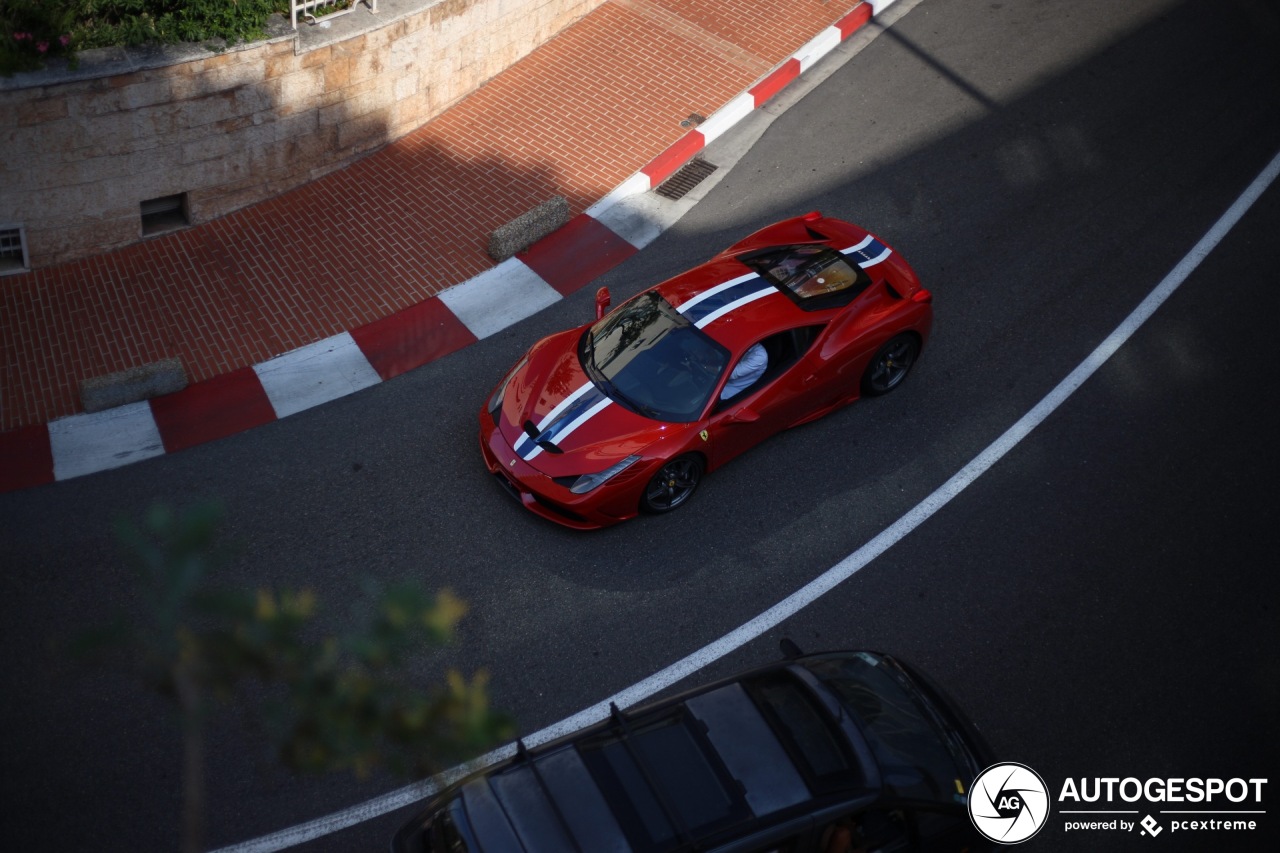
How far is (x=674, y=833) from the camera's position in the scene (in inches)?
209

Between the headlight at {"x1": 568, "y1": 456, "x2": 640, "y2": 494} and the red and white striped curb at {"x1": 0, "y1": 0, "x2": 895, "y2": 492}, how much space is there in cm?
239

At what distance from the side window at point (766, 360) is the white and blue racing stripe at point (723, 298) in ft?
1.29

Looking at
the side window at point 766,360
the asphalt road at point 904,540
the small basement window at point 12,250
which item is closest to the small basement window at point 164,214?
the small basement window at point 12,250

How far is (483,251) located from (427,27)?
8.12ft

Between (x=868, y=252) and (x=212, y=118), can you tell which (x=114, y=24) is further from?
(x=868, y=252)

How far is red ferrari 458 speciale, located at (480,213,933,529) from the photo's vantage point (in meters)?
7.74

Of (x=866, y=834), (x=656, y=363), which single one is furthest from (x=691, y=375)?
(x=866, y=834)

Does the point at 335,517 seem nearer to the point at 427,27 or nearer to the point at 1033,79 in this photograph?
the point at 427,27

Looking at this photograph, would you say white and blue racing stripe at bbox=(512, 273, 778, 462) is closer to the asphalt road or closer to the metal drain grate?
the asphalt road

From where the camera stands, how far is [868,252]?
29.5ft

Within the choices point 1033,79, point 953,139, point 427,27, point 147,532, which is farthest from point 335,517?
point 1033,79

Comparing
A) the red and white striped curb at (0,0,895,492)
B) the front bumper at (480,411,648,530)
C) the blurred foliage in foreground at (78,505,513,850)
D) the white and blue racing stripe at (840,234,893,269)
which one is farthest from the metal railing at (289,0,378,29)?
the blurred foliage in foreground at (78,505,513,850)

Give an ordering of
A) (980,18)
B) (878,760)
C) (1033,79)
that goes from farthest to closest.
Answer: (980,18), (1033,79), (878,760)

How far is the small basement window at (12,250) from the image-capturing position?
9.50 metres
